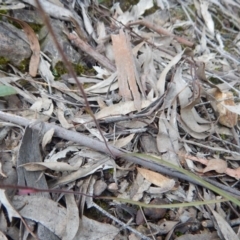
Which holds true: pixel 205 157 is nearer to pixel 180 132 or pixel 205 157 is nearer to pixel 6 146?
pixel 180 132

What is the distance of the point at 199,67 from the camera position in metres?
1.67

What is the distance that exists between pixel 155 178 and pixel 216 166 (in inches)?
8.9

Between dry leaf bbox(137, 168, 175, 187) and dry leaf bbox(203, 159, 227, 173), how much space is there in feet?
0.49

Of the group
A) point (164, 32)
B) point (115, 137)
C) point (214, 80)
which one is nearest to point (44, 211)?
point (115, 137)

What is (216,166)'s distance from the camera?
144 cm

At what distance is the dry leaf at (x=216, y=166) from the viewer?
1.44 meters

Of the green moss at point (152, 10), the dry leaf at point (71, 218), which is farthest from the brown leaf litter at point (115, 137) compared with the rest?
the green moss at point (152, 10)

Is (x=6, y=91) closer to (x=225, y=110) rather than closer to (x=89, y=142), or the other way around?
(x=89, y=142)

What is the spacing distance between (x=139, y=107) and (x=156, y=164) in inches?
9.3

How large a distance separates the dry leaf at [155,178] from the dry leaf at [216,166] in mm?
149

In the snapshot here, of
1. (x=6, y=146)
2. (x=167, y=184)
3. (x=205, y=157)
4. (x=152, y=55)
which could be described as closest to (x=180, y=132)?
(x=205, y=157)

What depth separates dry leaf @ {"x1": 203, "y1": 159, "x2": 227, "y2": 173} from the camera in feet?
4.71

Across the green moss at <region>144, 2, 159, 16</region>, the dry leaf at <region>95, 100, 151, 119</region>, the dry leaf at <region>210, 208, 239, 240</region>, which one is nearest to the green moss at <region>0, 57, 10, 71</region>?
the dry leaf at <region>95, 100, 151, 119</region>

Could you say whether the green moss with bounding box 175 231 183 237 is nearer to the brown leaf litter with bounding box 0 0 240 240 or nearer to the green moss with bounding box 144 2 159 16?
the brown leaf litter with bounding box 0 0 240 240
